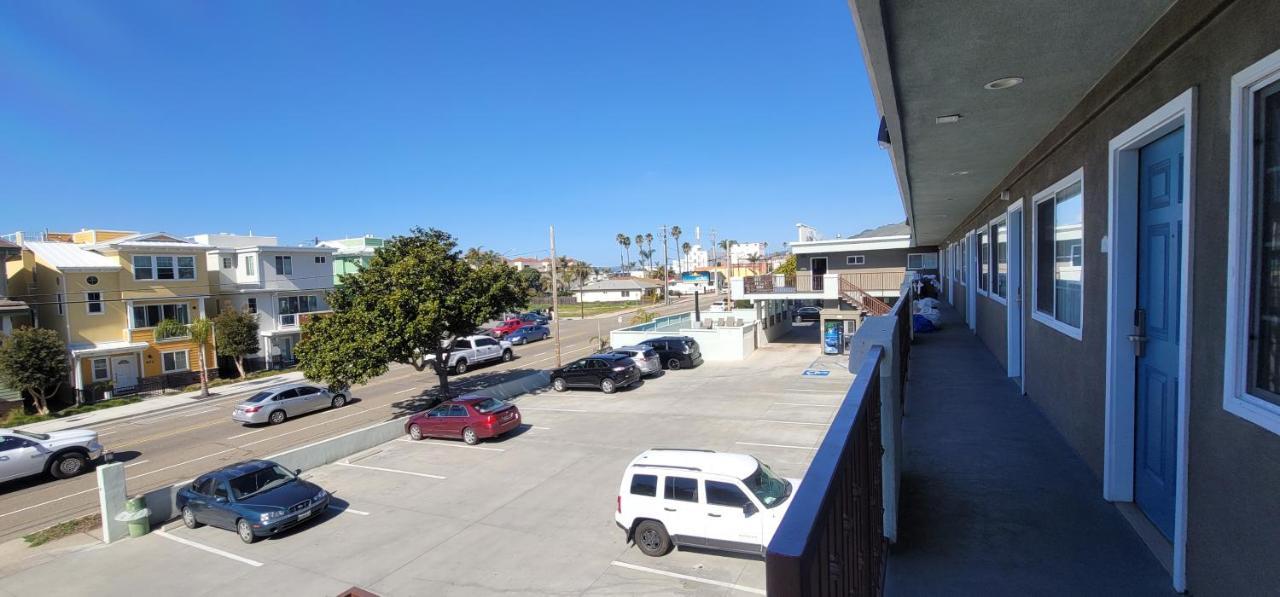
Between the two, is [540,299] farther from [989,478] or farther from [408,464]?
[989,478]

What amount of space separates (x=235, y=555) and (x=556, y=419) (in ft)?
36.2

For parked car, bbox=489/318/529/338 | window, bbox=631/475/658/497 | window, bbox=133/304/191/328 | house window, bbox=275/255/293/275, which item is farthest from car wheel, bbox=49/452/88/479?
parked car, bbox=489/318/529/338

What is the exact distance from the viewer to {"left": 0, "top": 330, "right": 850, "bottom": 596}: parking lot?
9.98 m

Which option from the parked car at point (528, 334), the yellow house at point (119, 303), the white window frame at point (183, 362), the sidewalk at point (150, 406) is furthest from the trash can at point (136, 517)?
the parked car at point (528, 334)

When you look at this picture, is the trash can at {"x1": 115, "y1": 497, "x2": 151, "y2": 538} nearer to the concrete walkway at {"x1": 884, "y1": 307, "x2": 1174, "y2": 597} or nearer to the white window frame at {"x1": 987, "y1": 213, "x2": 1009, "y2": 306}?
the concrete walkway at {"x1": 884, "y1": 307, "x2": 1174, "y2": 597}

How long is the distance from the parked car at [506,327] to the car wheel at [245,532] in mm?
34260

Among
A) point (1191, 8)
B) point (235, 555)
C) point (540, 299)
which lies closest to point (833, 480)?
point (1191, 8)

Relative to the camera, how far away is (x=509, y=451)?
18250 mm

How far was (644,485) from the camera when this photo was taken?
10469mm

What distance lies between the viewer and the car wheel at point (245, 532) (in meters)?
12.7

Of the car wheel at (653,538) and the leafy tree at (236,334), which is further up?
the leafy tree at (236,334)

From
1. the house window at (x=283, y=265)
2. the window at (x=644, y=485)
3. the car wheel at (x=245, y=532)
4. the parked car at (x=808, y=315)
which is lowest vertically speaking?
the car wheel at (x=245, y=532)

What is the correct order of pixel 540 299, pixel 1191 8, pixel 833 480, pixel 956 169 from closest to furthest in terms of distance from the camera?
pixel 833 480, pixel 1191 8, pixel 956 169, pixel 540 299

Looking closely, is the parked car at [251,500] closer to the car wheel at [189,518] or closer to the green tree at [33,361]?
the car wheel at [189,518]
